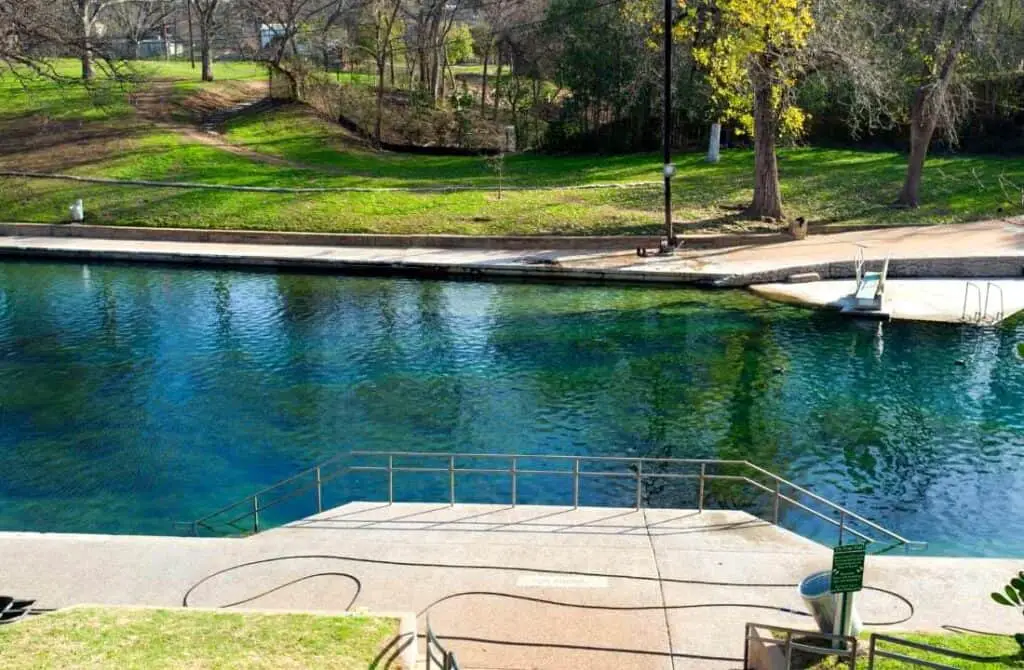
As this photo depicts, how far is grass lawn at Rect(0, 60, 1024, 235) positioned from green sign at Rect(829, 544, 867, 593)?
28.1 m

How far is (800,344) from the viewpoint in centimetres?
2602

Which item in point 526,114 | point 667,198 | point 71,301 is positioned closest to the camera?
point 71,301

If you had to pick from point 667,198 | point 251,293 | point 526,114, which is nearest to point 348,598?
point 251,293

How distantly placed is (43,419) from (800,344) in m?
17.7

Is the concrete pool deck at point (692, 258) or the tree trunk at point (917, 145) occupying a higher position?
the tree trunk at point (917, 145)

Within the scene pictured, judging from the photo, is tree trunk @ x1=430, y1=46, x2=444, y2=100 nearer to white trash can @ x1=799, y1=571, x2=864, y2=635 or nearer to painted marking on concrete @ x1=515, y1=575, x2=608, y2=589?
painted marking on concrete @ x1=515, y1=575, x2=608, y2=589

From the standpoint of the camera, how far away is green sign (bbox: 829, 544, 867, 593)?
29.8 ft

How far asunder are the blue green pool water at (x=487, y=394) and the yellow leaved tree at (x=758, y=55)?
23.9 ft

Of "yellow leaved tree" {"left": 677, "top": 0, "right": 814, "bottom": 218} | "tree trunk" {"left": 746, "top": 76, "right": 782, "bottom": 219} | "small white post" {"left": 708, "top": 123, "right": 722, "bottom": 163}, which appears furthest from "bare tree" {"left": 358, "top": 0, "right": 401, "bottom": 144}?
"tree trunk" {"left": 746, "top": 76, "right": 782, "bottom": 219}

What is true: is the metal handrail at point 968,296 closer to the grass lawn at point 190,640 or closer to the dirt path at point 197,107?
the grass lawn at point 190,640

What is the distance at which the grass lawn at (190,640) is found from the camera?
9.36 metres

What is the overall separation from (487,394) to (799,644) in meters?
13.9

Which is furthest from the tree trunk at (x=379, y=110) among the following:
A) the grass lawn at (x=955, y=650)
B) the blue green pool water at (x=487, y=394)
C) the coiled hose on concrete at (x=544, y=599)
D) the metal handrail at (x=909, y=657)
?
the metal handrail at (x=909, y=657)

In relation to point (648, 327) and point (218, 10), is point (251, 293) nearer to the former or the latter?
point (648, 327)
